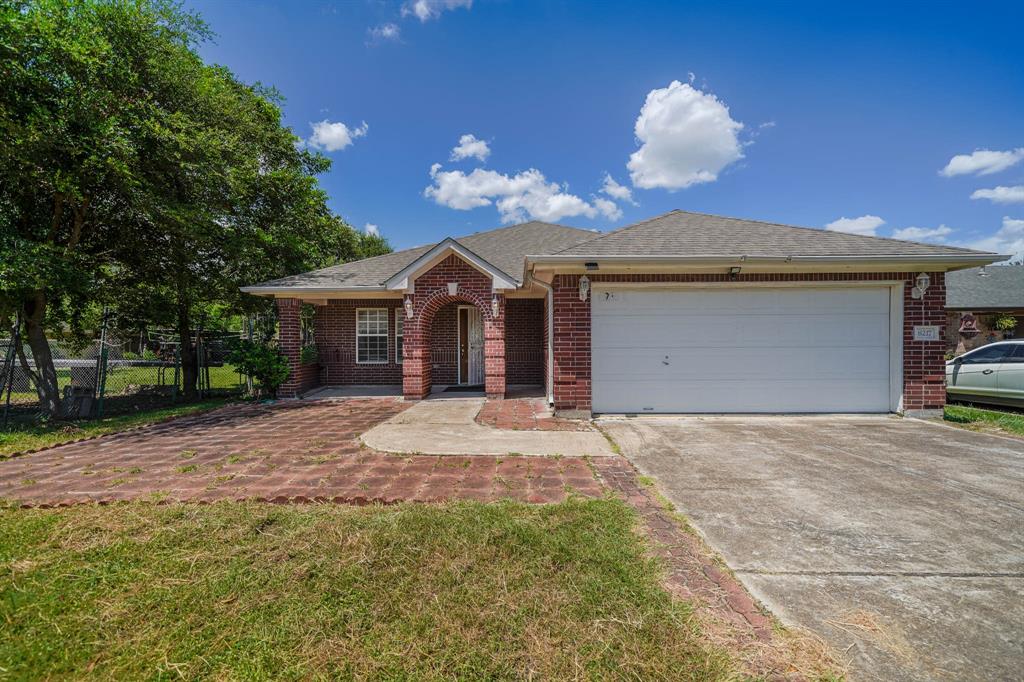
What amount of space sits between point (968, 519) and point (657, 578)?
309cm

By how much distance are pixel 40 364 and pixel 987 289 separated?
3308cm

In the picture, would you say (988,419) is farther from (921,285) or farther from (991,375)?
(921,285)

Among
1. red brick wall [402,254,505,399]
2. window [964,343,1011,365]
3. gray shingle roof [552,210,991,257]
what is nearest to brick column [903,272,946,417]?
gray shingle roof [552,210,991,257]

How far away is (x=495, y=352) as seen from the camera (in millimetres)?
9789

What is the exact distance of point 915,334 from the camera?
7.32 metres

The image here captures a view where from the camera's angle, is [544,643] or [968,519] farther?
[968,519]

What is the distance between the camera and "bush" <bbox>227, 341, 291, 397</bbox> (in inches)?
386

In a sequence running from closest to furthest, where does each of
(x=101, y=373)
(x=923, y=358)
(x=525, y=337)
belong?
(x=923, y=358), (x=101, y=373), (x=525, y=337)

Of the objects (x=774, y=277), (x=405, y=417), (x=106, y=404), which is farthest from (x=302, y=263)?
(x=774, y=277)

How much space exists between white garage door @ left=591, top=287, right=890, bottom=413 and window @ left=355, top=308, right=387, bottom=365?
7.38 metres

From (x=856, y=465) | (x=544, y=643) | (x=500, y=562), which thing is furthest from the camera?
(x=856, y=465)

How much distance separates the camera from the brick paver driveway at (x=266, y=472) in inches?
152

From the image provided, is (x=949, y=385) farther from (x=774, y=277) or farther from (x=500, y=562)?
(x=500, y=562)

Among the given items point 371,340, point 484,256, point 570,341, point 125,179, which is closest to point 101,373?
point 125,179
